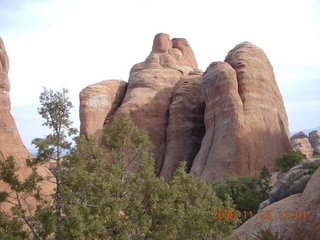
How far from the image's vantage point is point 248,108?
40219mm

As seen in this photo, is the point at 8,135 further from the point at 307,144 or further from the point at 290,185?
the point at 307,144

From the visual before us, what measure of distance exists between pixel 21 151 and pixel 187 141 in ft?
90.9

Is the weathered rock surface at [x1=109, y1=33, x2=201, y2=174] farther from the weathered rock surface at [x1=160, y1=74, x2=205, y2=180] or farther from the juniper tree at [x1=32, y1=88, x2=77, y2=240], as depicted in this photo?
the juniper tree at [x1=32, y1=88, x2=77, y2=240]

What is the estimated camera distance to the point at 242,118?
39.6 meters

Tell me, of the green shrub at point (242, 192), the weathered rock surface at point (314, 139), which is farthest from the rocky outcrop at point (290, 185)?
the weathered rock surface at point (314, 139)

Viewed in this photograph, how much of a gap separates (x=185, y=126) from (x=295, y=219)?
32167 millimetres

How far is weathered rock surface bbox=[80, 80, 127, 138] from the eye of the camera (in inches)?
2042

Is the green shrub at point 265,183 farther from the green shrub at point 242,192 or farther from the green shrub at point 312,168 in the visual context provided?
the green shrub at point 312,168

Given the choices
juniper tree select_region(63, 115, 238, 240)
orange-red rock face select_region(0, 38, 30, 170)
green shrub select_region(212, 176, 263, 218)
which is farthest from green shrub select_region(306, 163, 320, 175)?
orange-red rock face select_region(0, 38, 30, 170)

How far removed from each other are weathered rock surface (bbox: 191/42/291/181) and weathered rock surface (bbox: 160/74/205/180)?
5.57 metres

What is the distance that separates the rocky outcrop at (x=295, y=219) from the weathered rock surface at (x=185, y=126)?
2724 centimetres

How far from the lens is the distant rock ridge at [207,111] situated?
127ft

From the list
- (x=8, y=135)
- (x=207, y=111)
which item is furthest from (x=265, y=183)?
(x=8, y=135)

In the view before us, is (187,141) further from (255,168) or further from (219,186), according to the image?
(219,186)
